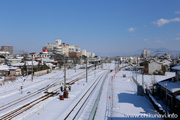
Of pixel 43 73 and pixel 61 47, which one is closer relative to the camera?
pixel 43 73

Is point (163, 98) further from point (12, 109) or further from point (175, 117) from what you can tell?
point (12, 109)

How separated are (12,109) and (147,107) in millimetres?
13063

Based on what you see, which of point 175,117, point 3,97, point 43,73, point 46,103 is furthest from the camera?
point 43,73

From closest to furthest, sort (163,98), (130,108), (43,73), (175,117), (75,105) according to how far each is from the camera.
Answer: (175,117), (130,108), (75,105), (163,98), (43,73)

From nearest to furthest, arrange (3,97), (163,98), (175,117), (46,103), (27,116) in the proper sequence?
(175,117) < (27,116) < (46,103) < (163,98) < (3,97)

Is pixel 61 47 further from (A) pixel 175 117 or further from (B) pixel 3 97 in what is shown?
(A) pixel 175 117

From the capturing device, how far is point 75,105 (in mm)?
15570

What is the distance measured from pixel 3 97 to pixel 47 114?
9656 mm

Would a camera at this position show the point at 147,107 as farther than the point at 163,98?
No

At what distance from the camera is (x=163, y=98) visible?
58.2 feet

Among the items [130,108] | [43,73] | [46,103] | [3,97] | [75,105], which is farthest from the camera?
[43,73]

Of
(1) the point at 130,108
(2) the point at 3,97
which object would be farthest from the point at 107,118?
(2) the point at 3,97

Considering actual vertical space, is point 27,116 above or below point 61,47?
below

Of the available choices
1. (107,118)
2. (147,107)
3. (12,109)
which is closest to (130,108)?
(147,107)
